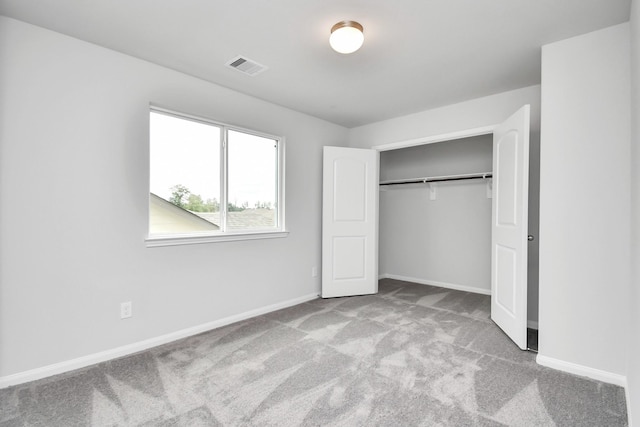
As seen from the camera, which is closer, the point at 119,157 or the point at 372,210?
the point at 119,157

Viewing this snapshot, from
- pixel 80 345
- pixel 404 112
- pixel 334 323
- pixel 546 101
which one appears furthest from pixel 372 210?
pixel 80 345

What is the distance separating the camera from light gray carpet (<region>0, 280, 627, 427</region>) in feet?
5.67

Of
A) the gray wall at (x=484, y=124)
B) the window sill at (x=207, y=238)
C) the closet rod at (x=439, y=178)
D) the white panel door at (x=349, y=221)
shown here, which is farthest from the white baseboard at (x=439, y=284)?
the window sill at (x=207, y=238)

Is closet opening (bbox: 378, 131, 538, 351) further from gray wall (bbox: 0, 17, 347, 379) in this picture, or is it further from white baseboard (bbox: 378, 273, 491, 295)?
gray wall (bbox: 0, 17, 347, 379)

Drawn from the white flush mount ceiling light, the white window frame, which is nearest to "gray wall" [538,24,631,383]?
the white flush mount ceiling light

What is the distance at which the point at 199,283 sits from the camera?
2957 millimetres

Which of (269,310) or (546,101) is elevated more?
(546,101)

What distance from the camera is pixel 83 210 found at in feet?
7.56

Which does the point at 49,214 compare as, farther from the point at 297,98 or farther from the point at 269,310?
the point at 297,98

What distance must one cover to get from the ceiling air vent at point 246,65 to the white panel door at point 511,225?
2225mm

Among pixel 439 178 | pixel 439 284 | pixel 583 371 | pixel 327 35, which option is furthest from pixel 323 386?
pixel 439 178

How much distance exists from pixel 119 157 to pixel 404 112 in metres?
3.11

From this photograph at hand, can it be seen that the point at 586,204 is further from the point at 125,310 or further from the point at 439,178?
the point at 125,310

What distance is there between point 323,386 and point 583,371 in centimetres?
→ 181
